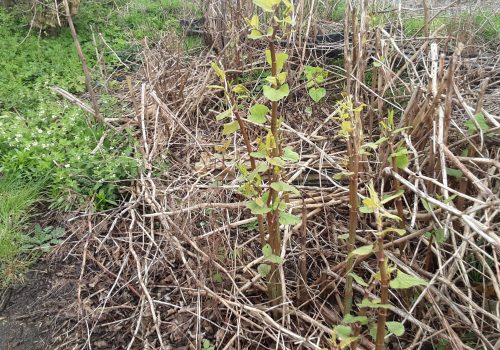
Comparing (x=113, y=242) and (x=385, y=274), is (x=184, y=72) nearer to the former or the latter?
(x=113, y=242)

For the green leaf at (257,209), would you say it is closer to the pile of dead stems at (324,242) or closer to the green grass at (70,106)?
the pile of dead stems at (324,242)

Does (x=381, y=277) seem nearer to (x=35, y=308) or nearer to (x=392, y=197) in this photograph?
(x=392, y=197)

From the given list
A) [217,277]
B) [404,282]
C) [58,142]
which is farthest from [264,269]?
[58,142]

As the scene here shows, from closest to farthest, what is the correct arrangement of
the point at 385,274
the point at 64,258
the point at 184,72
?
1. the point at 385,274
2. the point at 64,258
3. the point at 184,72

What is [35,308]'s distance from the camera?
240cm

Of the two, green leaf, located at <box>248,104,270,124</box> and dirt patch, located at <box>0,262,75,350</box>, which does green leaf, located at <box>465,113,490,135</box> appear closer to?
green leaf, located at <box>248,104,270,124</box>

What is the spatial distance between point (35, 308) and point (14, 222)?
1.98 feet

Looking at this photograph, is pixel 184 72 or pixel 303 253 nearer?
pixel 303 253

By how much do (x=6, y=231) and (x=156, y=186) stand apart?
85cm

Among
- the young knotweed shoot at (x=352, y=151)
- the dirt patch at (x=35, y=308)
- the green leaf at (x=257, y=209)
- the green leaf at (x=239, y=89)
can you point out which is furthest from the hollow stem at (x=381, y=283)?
the dirt patch at (x=35, y=308)

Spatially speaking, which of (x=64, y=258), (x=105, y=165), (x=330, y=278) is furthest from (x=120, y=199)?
(x=330, y=278)

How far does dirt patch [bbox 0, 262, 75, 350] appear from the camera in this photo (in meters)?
2.26

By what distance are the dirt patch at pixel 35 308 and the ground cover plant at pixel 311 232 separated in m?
0.10

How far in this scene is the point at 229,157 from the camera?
294cm
